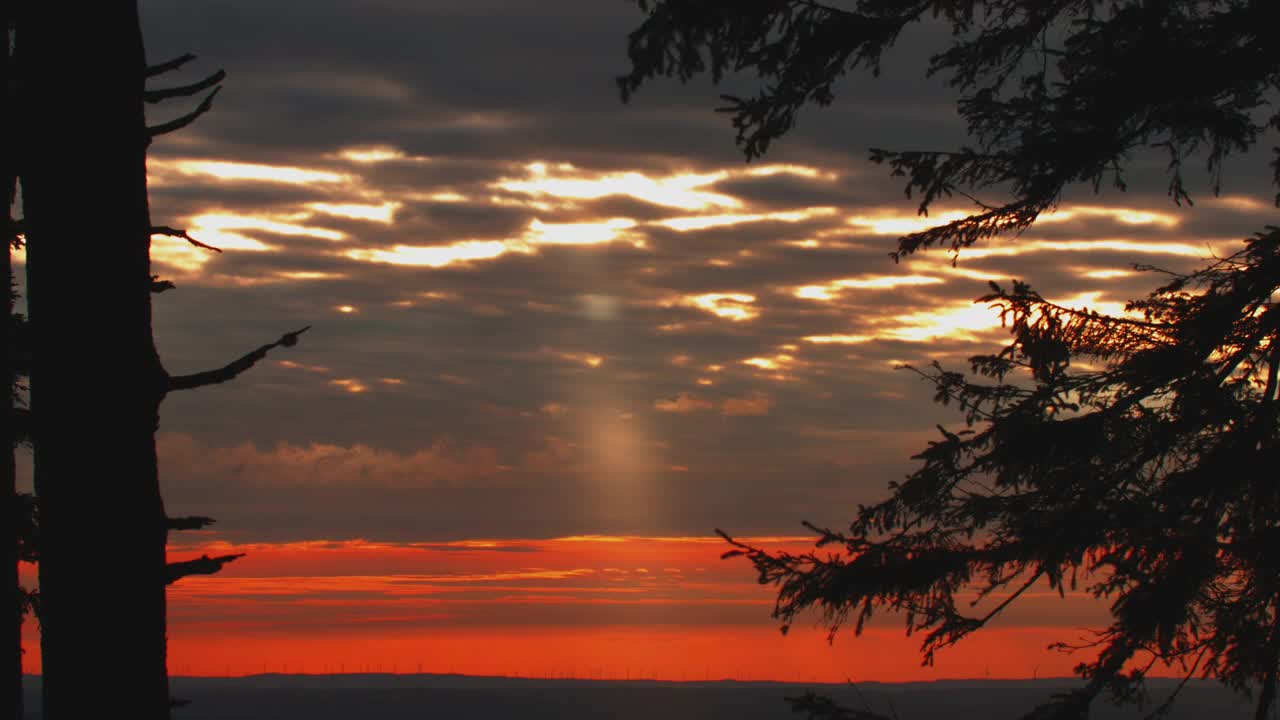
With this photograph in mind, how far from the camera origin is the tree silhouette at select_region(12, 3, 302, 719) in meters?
6.03

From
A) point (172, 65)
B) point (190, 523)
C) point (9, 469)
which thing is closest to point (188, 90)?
point (172, 65)

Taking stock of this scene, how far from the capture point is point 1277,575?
330 inches

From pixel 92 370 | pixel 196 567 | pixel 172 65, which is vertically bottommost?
pixel 196 567

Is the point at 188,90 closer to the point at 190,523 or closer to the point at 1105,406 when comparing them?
the point at 190,523

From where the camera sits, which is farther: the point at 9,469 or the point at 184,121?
the point at 9,469

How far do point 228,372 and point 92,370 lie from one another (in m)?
0.71

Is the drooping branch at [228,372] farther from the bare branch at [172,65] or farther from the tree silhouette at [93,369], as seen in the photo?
the bare branch at [172,65]

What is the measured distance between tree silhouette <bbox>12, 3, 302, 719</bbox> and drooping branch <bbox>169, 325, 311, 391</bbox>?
0.04 ft

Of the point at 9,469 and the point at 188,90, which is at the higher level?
the point at 188,90

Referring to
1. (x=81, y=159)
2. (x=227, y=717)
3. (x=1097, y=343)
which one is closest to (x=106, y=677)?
(x=81, y=159)

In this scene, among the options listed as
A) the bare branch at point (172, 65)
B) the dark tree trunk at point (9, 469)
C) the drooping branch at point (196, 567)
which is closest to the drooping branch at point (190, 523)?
the drooping branch at point (196, 567)

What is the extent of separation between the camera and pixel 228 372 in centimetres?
649

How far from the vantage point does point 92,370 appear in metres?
6.14

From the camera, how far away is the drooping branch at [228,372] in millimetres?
6469
